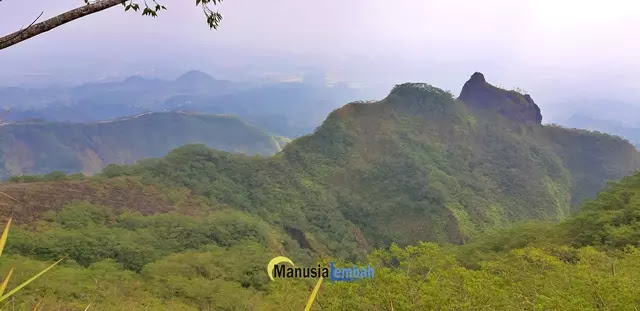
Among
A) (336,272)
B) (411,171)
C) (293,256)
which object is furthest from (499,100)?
(336,272)

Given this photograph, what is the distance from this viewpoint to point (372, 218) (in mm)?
51906

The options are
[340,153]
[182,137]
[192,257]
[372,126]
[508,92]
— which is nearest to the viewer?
[192,257]

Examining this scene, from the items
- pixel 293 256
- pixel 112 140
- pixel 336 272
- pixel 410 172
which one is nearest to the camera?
pixel 336 272

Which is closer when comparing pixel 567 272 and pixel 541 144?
pixel 567 272

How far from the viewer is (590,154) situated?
7769 centimetres

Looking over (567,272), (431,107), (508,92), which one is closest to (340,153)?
(431,107)

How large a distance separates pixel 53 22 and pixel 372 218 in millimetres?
49274

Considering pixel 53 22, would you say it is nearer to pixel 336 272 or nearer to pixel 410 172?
pixel 336 272

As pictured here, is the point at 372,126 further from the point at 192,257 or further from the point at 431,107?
the point at 192,257

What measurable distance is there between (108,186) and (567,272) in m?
39.6

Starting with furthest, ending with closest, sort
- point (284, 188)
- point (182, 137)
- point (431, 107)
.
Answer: point (182, 137), point (431, 107), point (284, 188)

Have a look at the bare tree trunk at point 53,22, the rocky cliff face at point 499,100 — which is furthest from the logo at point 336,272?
the rocky cliff face at point 499,100

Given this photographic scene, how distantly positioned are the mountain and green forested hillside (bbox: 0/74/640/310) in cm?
9104

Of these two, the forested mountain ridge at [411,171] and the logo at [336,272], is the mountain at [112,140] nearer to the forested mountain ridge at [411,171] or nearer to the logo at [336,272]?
the forested mountain ridge at [411,171]
